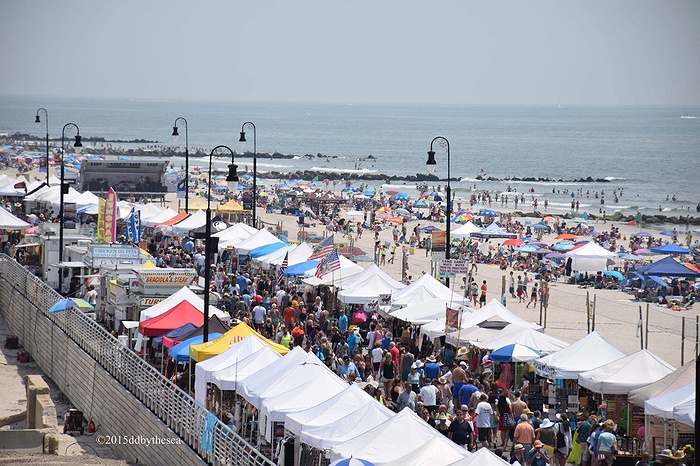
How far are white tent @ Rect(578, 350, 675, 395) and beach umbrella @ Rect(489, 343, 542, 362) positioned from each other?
1.54 meters

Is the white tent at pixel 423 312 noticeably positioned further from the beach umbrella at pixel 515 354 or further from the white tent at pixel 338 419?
the white tent at pixel 338 419

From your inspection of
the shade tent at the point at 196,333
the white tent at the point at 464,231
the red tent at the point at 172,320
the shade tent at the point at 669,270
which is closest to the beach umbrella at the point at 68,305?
the red tent at the point at 172,320

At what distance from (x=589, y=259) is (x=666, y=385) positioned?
69.7 feet

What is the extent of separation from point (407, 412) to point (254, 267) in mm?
19931

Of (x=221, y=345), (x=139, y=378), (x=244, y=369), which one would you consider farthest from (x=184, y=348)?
(x=244, y=369)

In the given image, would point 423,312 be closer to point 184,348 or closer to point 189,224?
point 184,348

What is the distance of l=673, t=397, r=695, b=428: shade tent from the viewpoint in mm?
13625

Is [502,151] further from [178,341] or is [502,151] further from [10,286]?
[178,341]

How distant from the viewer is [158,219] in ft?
127

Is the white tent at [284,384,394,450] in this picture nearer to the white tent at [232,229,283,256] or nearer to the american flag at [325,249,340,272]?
the american flag at [325,249,340,272]

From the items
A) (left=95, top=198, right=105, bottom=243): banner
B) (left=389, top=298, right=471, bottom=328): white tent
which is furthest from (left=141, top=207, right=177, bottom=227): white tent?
(left=389, top=298, right=471, bottom=328): white tent

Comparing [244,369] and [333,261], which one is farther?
[333,261]

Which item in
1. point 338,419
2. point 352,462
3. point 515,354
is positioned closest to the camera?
point 352,462

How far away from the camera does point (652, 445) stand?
14766mm
